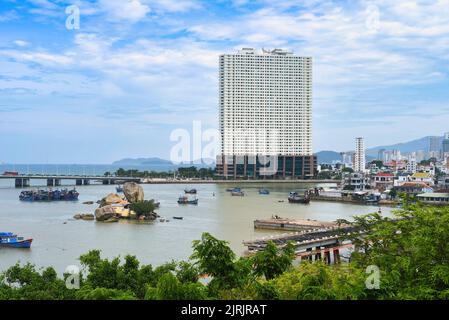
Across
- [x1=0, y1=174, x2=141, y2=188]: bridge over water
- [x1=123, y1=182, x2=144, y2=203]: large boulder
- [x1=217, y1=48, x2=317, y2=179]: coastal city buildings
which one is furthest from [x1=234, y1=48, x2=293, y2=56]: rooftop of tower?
[x1=123, y1=182, x2=144, y2=203]: large boulder

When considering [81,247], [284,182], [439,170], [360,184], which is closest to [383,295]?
[81,247]

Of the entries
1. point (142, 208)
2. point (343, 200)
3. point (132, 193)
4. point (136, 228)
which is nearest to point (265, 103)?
point (343, 200)

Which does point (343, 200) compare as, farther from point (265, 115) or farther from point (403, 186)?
point (265, 115)

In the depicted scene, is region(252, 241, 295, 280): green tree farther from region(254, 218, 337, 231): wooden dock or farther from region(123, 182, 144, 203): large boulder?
region(123, 182, 144, 203): large boulder

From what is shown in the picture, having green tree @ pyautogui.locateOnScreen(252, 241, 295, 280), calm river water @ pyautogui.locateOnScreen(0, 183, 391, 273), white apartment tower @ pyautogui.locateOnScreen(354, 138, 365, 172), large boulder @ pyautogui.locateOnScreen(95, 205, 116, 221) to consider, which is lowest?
calm river water @ pyautogui.locateOnScreen(0, 183, 391, 273)

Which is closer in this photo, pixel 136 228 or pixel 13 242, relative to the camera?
pixel 13 242

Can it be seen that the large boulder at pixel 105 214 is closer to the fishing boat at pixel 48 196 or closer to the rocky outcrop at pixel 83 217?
the rocky outcrop at pixel 83 217

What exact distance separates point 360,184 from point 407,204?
70.1 ft

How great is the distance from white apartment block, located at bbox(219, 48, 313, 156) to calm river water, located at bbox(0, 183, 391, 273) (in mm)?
15823

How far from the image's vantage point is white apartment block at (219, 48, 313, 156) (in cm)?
3625

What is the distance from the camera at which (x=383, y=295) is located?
2.51 m

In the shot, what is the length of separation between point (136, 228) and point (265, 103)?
2576 cm

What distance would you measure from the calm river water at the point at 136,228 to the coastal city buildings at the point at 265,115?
15.3 metres

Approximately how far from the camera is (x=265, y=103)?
37375mm
